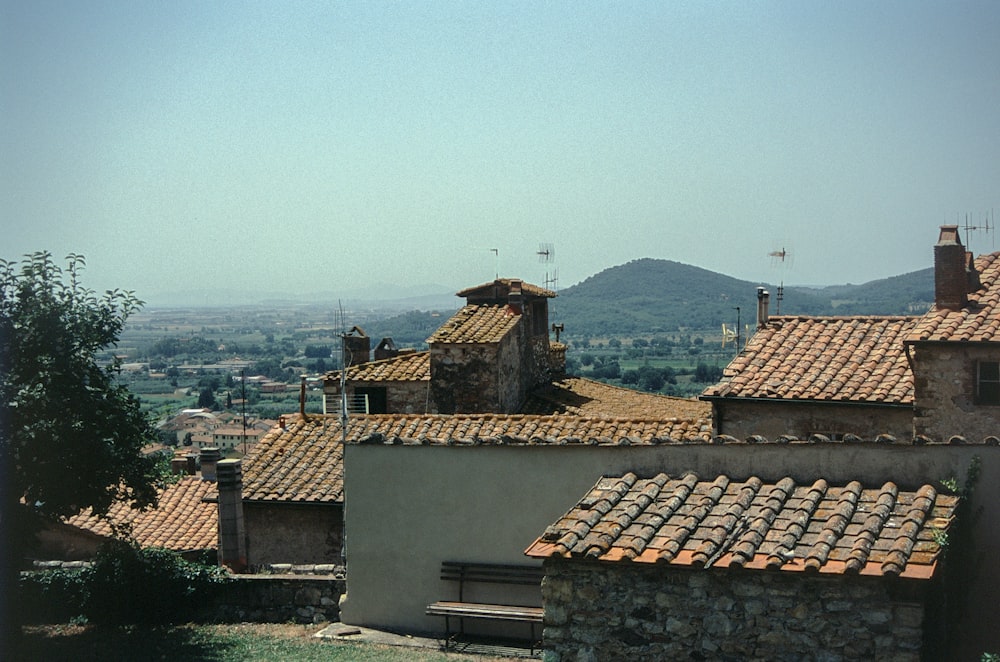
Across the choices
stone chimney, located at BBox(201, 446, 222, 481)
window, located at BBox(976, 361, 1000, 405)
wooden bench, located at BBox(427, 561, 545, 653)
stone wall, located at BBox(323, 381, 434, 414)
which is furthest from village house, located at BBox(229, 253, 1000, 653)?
stone chimney, located at BBox(201, 446, 222, 481)

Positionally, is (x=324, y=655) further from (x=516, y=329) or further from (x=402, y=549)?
(x=516, y=329)

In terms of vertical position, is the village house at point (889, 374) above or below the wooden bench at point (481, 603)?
above

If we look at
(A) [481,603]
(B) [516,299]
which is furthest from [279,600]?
(B) [516,299]

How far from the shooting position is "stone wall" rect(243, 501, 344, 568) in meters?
18.9

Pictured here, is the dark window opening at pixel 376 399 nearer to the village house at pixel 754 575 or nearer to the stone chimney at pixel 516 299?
the stone chimney at pixel 516 299

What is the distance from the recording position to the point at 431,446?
13055mm

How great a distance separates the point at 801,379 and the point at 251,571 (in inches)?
407

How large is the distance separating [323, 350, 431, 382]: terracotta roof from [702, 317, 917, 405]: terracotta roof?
8898 mm

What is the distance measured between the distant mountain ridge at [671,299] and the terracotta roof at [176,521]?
266ft

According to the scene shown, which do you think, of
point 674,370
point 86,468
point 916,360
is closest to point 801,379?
point 916,360

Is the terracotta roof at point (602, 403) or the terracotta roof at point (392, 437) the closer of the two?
the terracotta roof at point (392, 437)

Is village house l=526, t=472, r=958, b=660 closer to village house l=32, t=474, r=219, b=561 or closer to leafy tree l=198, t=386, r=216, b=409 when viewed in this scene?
village house l=32, t=474, r=219, b=561

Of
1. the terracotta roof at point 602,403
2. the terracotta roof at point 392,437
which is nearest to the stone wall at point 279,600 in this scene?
the terracotta roof at point 392,437

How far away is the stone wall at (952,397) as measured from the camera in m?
16.1
